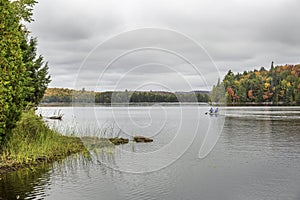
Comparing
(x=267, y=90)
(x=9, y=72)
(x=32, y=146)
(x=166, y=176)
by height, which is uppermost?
(x=267, y=90)

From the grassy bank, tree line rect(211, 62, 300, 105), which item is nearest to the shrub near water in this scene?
the grassy bank

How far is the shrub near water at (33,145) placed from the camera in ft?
51.7

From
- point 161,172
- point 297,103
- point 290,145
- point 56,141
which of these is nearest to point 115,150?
point 56,141

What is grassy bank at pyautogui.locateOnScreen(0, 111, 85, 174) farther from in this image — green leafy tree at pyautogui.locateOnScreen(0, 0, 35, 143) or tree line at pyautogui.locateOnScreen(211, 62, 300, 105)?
tree line at pyautogui.locateOnScreen(211, 62, 300, 105)

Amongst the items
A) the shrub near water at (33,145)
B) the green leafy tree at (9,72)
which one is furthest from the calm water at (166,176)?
the green leafy tree at (9,72)

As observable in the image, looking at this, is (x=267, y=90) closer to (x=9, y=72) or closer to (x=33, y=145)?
(x=33, y=145)

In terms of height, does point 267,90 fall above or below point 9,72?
above

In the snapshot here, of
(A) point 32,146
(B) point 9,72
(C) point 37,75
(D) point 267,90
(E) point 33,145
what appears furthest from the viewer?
(D) point 267,90

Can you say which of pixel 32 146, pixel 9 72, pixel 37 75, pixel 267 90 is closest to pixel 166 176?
pixel 32 146

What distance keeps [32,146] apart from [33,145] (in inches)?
7.5

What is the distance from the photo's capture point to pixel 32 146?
17266 millimetres

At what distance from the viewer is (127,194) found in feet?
39.4

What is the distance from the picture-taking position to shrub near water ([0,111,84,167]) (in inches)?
620

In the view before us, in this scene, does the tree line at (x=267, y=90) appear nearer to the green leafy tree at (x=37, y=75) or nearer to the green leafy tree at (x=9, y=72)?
the green leafy tree at (x=37, y=75)
